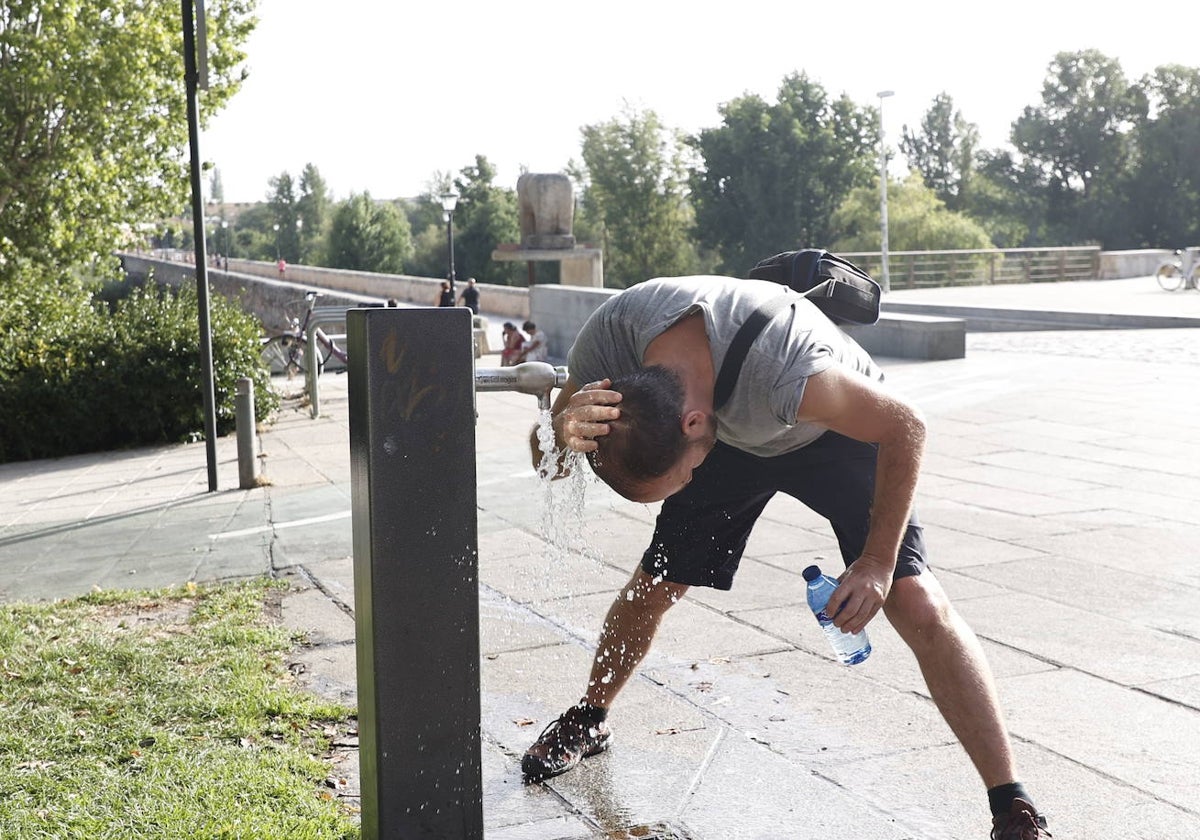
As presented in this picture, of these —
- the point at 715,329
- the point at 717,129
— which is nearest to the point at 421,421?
the point at 715,329

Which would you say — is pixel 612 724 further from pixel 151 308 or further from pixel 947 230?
pixel 947 230

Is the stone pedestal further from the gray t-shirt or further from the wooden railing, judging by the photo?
the gray t-shirt

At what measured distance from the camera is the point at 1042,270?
3878 centimetres

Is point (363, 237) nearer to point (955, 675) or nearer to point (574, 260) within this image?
point (574, 260)

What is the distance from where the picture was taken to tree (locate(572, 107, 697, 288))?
8144 cm

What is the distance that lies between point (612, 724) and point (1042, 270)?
37981mm

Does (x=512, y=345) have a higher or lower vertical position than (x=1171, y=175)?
lower

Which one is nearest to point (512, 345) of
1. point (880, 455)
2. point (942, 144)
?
point (880, 455)

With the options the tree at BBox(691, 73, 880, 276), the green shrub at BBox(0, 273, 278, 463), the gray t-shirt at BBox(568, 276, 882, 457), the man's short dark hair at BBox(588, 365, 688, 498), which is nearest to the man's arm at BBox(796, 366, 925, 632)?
the gray t-shirt at BBox(568, 276, 882, 457)

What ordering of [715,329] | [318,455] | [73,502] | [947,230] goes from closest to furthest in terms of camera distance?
[715,329] < [73,502] < [318,455] < [947,230]

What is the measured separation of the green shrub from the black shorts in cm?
882

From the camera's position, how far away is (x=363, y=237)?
81.4 metres

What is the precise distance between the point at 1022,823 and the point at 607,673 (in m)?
1.18

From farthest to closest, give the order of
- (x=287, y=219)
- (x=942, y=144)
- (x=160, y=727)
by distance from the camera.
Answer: (x=942, y=144) → (x=287, y=219) → (x=160, y=727)
